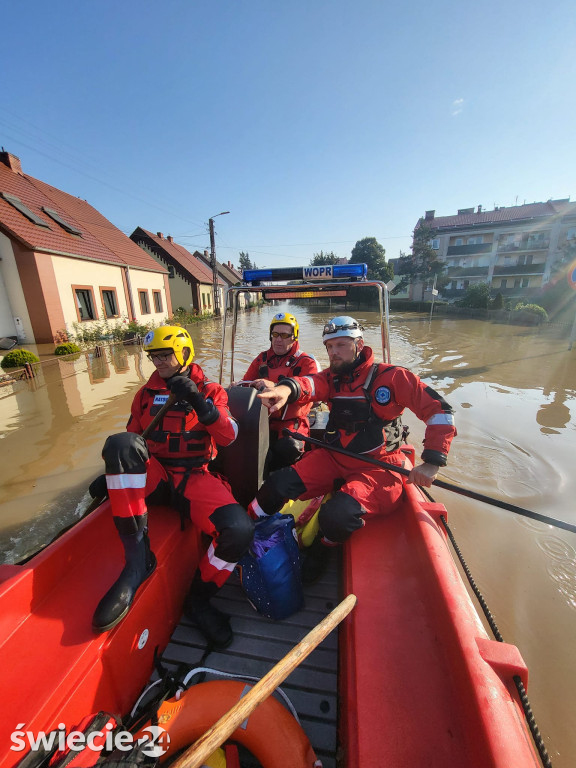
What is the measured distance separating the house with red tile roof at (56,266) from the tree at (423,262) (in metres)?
27.2

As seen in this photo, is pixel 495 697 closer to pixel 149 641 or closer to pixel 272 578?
pixel 272 578

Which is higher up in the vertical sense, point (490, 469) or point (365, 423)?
point (365, 423)

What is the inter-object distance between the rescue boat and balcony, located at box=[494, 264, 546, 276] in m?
40.0

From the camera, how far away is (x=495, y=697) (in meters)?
1.10

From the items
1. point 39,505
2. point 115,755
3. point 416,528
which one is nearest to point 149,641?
point 115,755

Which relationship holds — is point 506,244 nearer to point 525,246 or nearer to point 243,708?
point 525,246

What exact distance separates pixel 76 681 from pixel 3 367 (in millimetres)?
11177

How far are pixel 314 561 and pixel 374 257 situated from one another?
40846 mm

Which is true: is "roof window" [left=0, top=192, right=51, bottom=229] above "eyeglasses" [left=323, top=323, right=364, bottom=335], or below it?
Answer: above

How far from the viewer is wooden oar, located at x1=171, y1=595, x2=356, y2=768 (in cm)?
95

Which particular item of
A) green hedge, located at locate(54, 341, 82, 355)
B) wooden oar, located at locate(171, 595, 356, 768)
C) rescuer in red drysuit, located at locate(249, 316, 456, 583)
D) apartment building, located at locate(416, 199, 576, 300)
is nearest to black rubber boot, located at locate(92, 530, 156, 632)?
wooden oar, located at locate(171, 595, 356, 768)

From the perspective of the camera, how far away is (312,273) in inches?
142

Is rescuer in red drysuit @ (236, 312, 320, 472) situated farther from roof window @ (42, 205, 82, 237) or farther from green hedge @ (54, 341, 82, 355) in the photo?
roof window @ (42, 205, 82, 237)

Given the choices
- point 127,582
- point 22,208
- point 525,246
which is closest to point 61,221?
point 22,208
